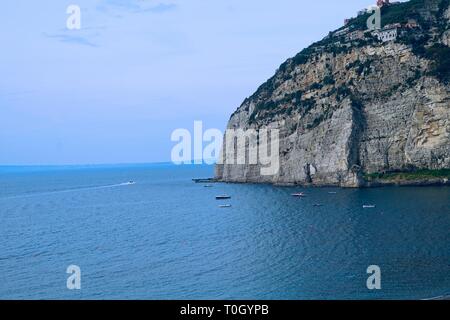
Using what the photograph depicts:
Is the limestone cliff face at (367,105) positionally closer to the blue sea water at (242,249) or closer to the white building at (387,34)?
the white building at (387,34)

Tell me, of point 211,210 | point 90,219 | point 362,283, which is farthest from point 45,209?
point 362,283

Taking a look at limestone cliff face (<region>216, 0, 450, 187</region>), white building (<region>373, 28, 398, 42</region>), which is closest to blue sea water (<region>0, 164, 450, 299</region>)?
limestone cliff face (<region>216, 0, 450, 187</region>)

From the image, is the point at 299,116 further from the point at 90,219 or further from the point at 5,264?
the point at 5,264

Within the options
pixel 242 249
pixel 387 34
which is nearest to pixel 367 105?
pixel 387 34

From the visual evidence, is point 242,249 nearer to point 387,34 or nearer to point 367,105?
point 367,105

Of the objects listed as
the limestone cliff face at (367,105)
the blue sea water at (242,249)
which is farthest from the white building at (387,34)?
the blue sea water at (242,249)

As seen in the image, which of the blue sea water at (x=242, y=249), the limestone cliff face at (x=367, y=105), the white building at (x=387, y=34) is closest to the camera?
the blue sea water at (x=242, y=249)
